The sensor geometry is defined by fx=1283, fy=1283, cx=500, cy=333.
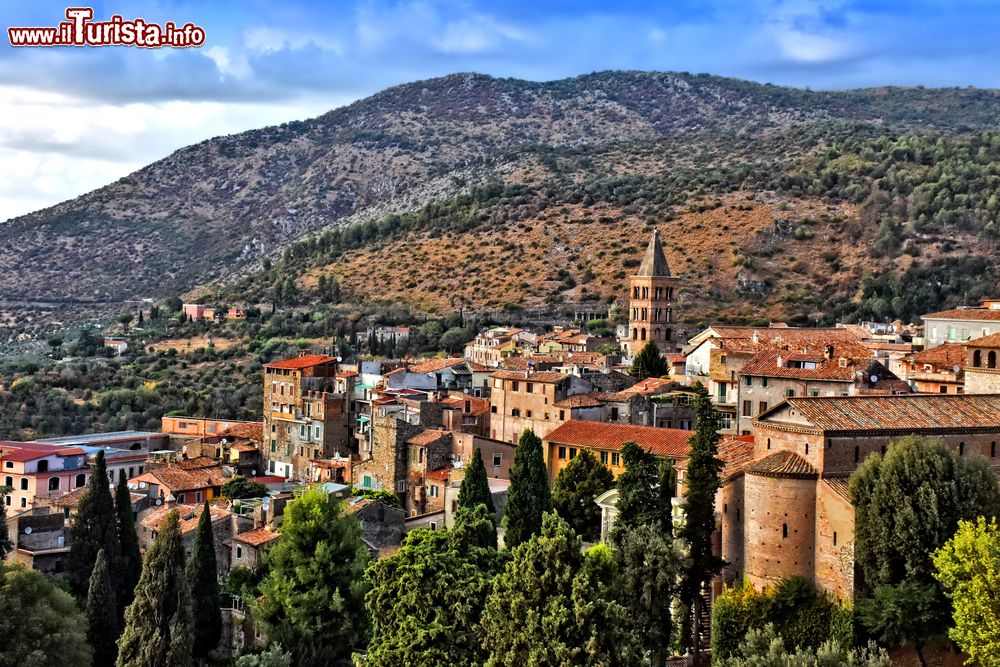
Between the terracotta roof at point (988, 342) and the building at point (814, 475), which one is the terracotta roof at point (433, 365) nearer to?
the terracotta roof at point (988, 342)

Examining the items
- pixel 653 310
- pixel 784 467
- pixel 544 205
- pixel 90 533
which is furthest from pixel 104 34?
pixel 544 205

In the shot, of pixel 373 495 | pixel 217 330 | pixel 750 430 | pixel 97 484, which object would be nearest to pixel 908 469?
pixel 750 430

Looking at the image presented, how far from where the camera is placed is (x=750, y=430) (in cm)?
4466

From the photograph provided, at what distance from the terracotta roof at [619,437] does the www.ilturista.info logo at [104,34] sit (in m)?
18.8

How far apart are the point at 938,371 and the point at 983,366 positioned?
16.5 ft

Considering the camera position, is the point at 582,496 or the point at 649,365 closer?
the point at 582,496

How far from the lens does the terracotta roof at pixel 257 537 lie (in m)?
40.0

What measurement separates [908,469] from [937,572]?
7.92 feet

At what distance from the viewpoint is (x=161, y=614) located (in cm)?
3444

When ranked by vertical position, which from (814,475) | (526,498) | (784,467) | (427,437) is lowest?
(526,498)

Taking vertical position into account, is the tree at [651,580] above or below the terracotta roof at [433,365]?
below

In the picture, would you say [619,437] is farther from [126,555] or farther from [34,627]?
[34,627]

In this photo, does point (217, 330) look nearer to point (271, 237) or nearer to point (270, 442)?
point (270, 442)

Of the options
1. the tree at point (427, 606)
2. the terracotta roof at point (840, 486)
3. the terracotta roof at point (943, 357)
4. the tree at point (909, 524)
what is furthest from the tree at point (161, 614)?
the terracotta roof at point (943, 357)
